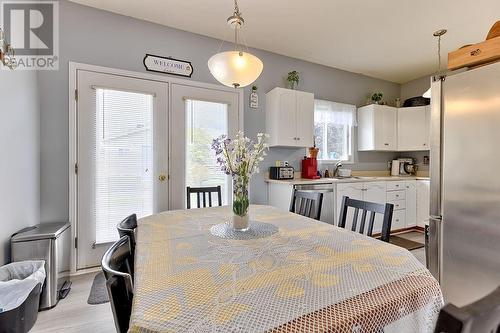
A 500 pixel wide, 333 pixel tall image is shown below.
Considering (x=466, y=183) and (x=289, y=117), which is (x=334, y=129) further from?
(x=466, y=183)

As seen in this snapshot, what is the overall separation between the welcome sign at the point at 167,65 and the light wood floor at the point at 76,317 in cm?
238

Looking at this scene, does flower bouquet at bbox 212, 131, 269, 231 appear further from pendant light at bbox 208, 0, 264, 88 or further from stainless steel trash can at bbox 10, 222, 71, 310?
stainless steel trash can at bbox 10, 222, 71, 310

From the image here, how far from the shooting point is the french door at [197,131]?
2.94 meters

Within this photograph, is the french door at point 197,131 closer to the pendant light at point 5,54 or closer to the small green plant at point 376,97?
the pendant light at point 5,54

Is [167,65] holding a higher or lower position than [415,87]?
lower

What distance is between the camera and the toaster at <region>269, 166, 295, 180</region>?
11.5ft

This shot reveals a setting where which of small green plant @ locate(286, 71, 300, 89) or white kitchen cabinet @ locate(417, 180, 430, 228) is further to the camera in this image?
white kitchen cabinet @ locate(417, 180, 430, 228)

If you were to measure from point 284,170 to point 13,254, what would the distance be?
2901 millimetres

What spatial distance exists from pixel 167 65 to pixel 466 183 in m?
2.98

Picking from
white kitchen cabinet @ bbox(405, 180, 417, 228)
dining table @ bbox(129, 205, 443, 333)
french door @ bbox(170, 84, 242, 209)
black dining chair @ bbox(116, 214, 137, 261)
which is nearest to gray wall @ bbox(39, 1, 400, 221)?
french door @ bbox(170, 84, 242, 209)

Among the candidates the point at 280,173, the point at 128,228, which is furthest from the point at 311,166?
the point at 128,228

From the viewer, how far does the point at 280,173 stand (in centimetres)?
351
